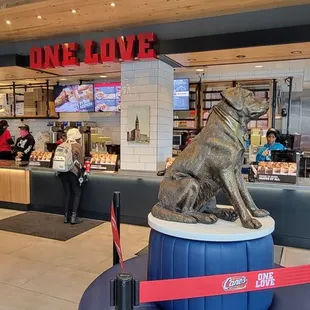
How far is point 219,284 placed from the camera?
1603 mm

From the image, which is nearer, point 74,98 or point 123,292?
point 123,292

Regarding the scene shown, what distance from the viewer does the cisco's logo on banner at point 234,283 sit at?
1628 mm

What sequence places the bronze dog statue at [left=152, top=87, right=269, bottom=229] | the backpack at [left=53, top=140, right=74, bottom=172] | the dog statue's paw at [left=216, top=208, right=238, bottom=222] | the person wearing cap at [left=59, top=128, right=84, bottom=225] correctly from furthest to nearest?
the person wearing cap at [left=59, top=128, right=84, bottom=225] → the backpack at [left=53, top=140, right=74, bottom=172] → the dog statue's paw at [left=216, top=208, right=238, bottom=222] → the bronze dog statue at [left=152, top=87, right=269, bottom=229]

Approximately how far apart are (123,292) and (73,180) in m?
4.55

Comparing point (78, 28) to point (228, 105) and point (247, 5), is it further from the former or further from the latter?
point (228, 105)

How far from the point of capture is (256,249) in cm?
188

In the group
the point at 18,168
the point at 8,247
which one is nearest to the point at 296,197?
the point at 8,247

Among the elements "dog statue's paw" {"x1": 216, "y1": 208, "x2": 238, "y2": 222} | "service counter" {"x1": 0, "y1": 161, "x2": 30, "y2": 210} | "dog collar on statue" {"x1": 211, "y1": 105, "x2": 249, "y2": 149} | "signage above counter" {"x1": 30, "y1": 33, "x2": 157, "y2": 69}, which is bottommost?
"service counter" {"x1": 0, "y1": 161, "x2": 30, "y2": 210}

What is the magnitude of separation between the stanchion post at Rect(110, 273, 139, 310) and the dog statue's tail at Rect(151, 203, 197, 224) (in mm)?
740

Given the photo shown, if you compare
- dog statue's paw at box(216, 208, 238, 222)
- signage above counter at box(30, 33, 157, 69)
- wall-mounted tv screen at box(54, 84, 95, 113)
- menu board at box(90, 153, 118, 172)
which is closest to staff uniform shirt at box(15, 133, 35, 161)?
signage above counter at box(30, 33, 157, 69)

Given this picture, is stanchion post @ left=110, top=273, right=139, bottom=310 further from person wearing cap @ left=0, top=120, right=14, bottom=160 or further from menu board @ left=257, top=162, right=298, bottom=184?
person wearing cap @ left=0, top=120, right=14, bottom=160

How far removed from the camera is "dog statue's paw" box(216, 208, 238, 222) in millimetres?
2139

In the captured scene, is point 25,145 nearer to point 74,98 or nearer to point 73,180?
point 73,180

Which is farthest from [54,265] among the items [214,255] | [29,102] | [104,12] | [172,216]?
[29,102]
